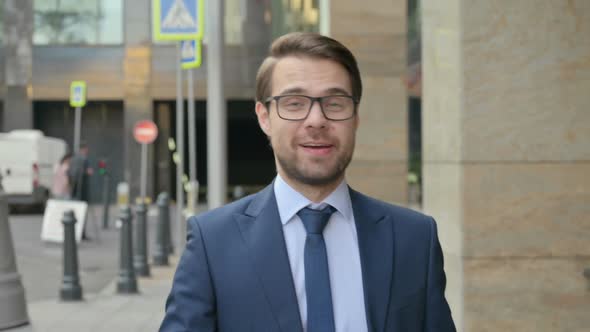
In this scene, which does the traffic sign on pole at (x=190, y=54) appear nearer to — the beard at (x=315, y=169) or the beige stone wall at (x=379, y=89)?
the beige stone wall at (x=379, y=89)

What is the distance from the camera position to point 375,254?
2.56 m

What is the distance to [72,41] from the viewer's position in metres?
36.9

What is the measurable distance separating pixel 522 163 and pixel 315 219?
10.7 feet

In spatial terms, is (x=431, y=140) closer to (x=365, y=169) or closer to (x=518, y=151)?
(x=518, y=151)

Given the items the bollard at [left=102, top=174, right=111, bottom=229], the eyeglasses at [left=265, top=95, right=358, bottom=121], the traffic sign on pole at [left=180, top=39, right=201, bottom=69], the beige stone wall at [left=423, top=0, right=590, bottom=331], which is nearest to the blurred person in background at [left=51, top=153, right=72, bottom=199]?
the bollard at [left=102, top=174, right=111, bottom=229]

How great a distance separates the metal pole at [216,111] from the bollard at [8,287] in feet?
6.28

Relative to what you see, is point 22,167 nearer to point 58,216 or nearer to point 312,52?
point 58,216

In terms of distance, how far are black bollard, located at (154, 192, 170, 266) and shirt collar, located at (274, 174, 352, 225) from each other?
524 inches

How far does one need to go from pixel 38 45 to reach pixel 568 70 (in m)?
33.2

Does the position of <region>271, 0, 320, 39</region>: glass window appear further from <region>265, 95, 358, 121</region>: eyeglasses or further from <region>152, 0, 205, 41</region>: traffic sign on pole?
<region>265, 95, 358, 121</region>: eyeglasses

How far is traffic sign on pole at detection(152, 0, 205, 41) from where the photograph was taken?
1255 centimetres

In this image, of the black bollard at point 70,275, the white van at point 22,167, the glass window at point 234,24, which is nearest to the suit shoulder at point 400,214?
the black bollard at point 70,275

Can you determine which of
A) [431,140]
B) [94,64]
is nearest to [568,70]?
[431,140]

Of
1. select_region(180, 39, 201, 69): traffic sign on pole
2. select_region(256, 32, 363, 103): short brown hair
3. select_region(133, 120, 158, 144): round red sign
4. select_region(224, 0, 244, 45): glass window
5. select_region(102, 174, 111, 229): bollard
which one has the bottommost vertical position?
select_region(102, 174, 111, 229): bollard
